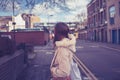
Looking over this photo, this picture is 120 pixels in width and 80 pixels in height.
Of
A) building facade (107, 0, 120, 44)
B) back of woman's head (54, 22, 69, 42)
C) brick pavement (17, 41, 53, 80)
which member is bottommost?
brick pavement (17, 41, 53, 80)

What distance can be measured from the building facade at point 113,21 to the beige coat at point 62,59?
53849 millimetres

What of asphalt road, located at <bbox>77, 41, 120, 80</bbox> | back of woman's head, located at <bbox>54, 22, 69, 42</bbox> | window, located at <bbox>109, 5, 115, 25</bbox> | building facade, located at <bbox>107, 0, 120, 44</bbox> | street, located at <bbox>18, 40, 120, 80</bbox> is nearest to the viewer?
back of woman's head, located at <bbox>54, 22, 69, 42</bbox>

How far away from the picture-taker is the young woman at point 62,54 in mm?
5270

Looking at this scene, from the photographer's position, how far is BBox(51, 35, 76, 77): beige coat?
5.27m

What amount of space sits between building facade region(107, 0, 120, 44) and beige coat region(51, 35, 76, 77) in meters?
53.8

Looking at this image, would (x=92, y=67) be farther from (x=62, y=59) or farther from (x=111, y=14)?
(x=111, y=14)

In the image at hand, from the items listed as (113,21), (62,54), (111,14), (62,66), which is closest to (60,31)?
(62,54)

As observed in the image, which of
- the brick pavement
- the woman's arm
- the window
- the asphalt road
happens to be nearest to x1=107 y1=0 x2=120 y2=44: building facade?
the window

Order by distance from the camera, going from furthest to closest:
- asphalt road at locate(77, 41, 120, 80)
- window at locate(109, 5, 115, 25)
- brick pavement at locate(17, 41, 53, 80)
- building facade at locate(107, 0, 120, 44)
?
window at locate(109, 5, 115, 25) < building facade at locate(107, 0, 120, 44) < asphalt road at locate(77, 41, 120, 80) < brick pavement at locate(17, 41, 53, 80)

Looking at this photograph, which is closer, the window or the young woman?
the young woman

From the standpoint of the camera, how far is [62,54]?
528 centimetres

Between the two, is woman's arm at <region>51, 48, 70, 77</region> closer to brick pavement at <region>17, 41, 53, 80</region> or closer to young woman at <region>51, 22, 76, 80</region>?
young woman at <region>51, 22, 76, 80</region>

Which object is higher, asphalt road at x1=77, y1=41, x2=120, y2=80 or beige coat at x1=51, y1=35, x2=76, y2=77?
beige coat at x1=51, y1=35, x2=76, y2=77

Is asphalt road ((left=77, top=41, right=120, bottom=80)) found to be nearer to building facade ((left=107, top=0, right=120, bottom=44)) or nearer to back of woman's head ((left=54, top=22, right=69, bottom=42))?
back of woman's head ((left=54, top=22, right=69, bottom=42))
